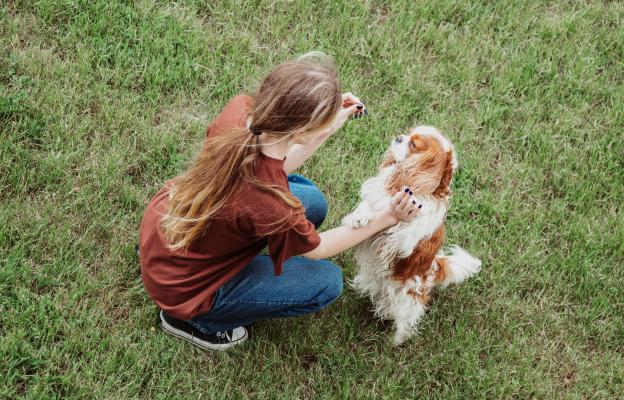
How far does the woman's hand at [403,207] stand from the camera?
2.81 metres

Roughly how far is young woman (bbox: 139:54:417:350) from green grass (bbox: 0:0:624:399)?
1.23 feet

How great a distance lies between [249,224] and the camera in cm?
265

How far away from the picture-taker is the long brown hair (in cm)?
251

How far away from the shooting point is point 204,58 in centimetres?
439

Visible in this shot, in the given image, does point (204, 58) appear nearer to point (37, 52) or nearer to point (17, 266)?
point (37, 52)

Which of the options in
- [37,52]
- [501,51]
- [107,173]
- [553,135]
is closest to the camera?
[107,173]

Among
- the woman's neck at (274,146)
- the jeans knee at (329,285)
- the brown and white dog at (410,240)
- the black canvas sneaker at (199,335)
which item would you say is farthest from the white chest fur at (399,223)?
the black canvas sneaker at (199,335)

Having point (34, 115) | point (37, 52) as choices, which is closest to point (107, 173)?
point (34, 115)

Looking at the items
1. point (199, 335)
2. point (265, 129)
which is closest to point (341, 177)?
point (199, 335)

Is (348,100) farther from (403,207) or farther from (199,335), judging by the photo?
(199,335)

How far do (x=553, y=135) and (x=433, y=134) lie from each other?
6.46ft

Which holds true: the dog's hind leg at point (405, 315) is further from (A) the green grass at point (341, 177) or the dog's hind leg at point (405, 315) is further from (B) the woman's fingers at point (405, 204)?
(B) the woman's fingers at point (405, 204)

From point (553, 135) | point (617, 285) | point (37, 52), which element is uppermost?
point (37, 52)

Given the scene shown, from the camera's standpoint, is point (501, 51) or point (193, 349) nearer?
point (193, 349)
